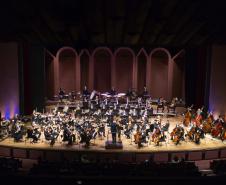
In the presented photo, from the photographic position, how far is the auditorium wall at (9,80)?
37.8ft

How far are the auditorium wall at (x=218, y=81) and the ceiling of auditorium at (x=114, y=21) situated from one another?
2.08 feet

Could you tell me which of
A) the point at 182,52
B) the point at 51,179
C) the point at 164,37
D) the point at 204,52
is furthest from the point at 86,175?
the point at 182,52

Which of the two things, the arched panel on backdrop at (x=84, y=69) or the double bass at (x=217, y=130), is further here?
the arched panel on backdrop at (x=84, y=69)

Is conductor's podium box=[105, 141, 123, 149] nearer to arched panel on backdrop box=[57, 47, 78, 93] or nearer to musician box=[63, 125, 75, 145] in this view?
musician box=[63, 125, 75, 145]

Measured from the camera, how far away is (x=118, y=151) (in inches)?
354

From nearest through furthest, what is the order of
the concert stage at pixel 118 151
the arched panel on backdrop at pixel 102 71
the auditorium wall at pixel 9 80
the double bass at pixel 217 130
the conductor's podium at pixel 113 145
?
the concert stage at pixel 118 151 → the conductor's podium at pixel 113 145 → the double bass at pixel 217 130 → the auditorium wall at pixel 9 80 → the arched panel on backdrop at pixel 102 71

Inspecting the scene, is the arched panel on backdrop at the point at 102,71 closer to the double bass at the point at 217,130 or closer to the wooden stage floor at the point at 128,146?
the wooden stage floor at the point at 128,146

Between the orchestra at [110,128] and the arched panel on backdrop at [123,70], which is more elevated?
the arched panel on backdrop at [123,70]

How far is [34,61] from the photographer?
1354 cm

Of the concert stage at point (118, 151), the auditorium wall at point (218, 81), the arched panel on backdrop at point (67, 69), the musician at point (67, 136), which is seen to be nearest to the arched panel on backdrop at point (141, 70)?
the arched panel on backdrop at point (67, 69)

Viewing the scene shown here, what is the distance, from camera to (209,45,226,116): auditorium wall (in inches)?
466

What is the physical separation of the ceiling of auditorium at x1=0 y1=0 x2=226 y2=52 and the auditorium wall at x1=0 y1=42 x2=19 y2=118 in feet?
2.44

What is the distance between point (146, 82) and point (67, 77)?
3796 millimetres

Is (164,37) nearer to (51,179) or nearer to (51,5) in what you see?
(51,5)
